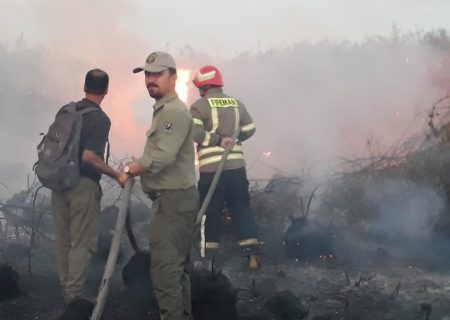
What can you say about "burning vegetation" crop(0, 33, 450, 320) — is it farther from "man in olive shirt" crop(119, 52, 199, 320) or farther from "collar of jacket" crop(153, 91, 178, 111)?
"collar of jacket" crop(153, 91, 178, 111)

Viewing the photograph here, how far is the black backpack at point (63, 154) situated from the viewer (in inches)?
165

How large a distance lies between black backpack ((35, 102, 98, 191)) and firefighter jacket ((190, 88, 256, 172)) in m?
1.68

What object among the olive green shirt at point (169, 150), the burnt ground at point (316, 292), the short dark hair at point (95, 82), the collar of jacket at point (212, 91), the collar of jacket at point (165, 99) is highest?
the collar of jacket at point (212, 91)

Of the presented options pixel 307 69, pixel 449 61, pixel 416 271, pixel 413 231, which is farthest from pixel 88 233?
pixel 307 69

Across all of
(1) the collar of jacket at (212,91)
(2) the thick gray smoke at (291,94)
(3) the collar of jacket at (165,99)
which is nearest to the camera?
(3) the collar of jacket at (165,99)

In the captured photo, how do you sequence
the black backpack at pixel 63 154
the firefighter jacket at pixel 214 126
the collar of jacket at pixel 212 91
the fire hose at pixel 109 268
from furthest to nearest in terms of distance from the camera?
the collar of jacket at pixel 212 91
the firefighter jacket at pixel 214 126
the black backpack at pixel 63 154
the fire hose at pixel 109 268

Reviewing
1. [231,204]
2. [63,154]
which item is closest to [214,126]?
[231,204]

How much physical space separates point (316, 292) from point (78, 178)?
2476mm

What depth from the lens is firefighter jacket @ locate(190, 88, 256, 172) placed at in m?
5.71

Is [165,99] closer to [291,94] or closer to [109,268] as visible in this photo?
[109,268]

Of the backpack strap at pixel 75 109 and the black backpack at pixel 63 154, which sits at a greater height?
the backpack strap at pixel 75 109

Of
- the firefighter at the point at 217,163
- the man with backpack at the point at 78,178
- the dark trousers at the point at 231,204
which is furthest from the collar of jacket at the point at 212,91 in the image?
the man with backpack at the point at 78,178

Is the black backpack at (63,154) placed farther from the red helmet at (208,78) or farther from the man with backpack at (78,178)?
the red helmet at (208,78)

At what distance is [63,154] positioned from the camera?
13.8 feet
